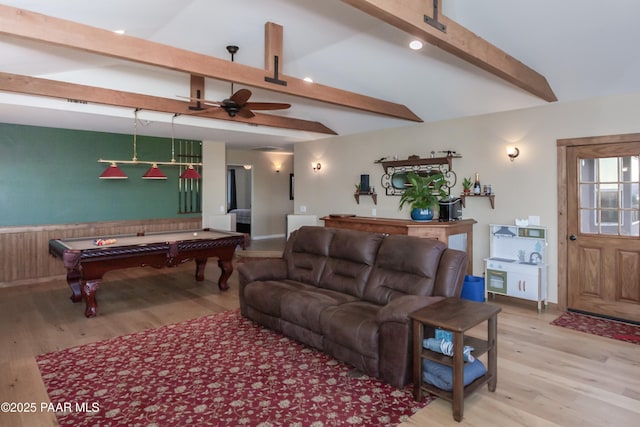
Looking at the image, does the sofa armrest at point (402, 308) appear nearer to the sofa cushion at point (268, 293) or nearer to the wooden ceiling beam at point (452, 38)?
the sofa cushion at point (268, 293)

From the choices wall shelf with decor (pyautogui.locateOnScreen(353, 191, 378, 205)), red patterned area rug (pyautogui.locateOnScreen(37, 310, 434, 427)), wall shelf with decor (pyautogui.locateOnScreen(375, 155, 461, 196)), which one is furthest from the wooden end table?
wall shelf with decor (pyautogui.locateOnScreen(353, 191, 378, 205))

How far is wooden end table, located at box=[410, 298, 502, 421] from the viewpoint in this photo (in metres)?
2.39

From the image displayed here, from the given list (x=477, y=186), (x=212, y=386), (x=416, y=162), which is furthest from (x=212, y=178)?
(x=212, y=386)

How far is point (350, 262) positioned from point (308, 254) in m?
0.64

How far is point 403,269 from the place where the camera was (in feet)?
11.4

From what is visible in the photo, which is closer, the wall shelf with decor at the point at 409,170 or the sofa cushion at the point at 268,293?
the sofa cushion at the point at 268,293

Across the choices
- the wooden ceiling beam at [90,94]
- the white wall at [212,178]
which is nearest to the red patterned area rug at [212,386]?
the wooden ceiling beam at [90,94]

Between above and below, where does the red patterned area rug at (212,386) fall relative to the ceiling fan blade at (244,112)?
below

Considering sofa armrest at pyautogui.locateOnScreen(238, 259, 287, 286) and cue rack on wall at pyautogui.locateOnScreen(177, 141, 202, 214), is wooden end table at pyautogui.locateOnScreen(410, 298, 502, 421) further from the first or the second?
cue rack on wall at pyautogui.locateOnScreen(177, 141, 202, 214)

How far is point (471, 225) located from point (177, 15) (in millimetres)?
4409

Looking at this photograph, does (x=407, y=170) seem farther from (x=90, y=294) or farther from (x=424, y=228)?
(x=90, y=294)

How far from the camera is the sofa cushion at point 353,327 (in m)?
2.87

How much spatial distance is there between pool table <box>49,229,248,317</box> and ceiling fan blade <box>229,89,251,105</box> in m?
1.98

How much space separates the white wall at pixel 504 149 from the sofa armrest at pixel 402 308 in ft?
9.20
